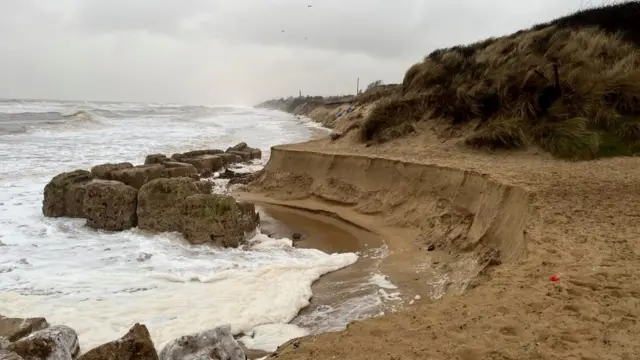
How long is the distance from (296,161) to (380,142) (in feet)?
8.01

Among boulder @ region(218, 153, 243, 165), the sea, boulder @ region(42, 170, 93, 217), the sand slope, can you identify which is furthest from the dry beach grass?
boulder @ region(42, 170, 93, 217)

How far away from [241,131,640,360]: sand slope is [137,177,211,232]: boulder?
347 cm

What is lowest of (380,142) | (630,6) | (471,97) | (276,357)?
(276,357)

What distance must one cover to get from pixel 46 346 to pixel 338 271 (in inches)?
160

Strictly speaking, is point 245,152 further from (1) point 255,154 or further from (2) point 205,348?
(2) point 205,348

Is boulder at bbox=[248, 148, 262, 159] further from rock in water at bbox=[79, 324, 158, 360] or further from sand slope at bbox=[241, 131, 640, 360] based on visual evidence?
rock in water at bbox=[79, 324, 158, 360]

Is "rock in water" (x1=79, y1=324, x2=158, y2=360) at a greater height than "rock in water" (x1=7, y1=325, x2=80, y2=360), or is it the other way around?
"rock in water" (x1=79, y1=324, x2=158, y2=360)

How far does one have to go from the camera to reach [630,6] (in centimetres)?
1430

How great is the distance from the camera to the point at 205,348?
378 centimetres

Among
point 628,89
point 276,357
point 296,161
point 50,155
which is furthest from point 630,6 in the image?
point 50,155

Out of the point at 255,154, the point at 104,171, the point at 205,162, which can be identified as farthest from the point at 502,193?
the point at 255,154

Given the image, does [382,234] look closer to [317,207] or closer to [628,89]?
[317,207]

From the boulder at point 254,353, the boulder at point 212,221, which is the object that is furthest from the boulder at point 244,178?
the boulder at point 254,353

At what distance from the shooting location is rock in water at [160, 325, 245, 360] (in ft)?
12.4
